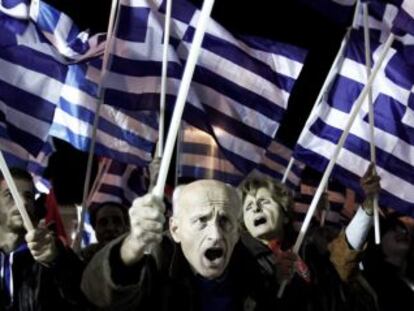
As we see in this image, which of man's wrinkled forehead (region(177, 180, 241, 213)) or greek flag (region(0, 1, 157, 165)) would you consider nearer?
man's wrinkled forehead (region(177, 180, 241, 213))

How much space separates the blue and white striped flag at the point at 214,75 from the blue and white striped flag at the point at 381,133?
1.48ft

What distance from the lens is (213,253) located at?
3508 mm

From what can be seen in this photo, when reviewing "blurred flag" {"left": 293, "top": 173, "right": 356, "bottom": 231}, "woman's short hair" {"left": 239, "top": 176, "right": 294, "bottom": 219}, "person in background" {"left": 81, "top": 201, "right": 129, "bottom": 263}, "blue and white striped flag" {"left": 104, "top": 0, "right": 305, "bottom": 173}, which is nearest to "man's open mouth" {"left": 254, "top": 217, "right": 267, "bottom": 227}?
"woman's short hair" {"left": 239, "top": 176, "right": 294, "bottom": 219}

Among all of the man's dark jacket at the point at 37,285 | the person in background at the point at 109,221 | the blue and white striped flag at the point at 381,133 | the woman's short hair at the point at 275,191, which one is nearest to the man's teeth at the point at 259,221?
the woman's short hair at the point at 275,191

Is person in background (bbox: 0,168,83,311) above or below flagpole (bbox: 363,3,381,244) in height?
below

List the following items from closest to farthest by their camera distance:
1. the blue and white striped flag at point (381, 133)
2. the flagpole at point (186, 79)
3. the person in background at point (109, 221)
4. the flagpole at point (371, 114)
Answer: the flagpole at point (186, 79) → the flagpole at point (371, 114) → the person in background at point (109, 221) → the blue and white striped flag at point (381, 133)

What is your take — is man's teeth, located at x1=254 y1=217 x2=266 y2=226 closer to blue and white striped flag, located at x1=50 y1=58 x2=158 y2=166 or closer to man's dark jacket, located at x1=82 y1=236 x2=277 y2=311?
man's dark jacket, located at x1=82 y1=236 x2=277 y2=311

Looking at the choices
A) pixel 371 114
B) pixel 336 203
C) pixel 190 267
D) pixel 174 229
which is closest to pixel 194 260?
pixel 190 267

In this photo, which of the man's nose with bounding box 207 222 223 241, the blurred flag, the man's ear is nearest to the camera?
the man's nose with bounding box 207 222 223 241

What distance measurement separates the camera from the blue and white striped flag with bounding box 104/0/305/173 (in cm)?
662

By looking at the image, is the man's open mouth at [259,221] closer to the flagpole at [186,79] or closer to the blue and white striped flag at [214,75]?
the flagpole at [186,79]

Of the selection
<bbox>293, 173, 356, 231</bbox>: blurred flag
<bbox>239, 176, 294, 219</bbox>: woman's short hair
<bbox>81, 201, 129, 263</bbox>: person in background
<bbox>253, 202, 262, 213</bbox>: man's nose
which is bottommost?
<bbox>81, 201, 129, 263</bbox>: person in background

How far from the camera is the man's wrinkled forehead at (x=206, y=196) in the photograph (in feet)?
11.7

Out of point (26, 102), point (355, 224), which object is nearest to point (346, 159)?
point (355, 224)
